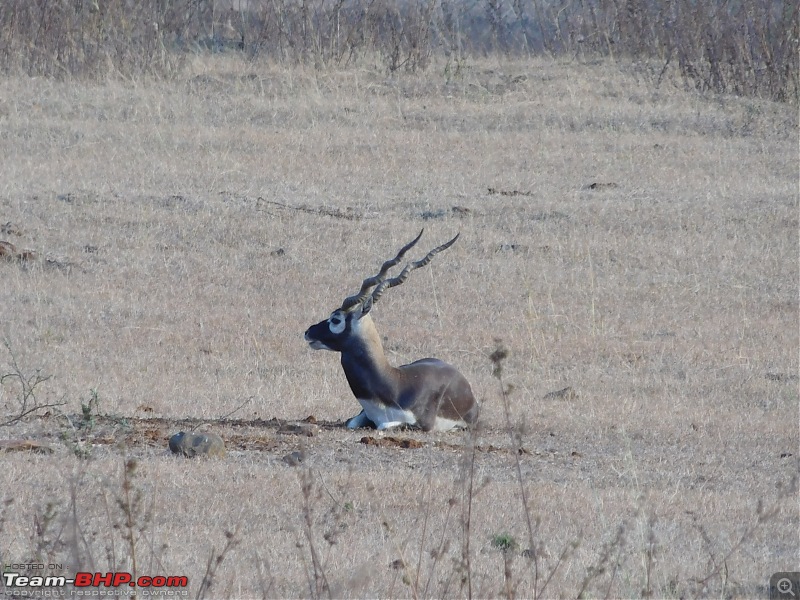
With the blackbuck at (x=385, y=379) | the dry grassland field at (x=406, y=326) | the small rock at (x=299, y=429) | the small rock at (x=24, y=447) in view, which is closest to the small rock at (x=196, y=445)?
the dry grassland field at (x=406, y=326)

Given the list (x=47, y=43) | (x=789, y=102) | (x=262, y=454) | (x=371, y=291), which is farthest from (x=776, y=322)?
(x=47, y=43)

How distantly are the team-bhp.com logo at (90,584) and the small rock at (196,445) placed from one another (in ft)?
7.47

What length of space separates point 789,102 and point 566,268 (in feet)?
29.5

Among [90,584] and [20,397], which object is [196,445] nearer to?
[20,397]

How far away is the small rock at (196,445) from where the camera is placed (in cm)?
686

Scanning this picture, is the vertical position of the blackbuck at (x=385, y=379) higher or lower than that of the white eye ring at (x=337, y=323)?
lower

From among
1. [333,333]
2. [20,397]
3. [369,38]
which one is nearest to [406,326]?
[333,333]

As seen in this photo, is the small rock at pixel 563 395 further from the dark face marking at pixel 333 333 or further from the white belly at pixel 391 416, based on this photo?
the dark face marking at pixel 333 333

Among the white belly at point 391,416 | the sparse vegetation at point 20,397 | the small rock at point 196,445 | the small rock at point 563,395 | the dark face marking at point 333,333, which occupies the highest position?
the dark face marking at point 333,333

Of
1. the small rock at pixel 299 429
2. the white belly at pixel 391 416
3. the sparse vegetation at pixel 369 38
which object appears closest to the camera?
the small rock at pixel 299 429

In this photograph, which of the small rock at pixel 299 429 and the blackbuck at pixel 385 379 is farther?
the blackbuck at pixel 385 379

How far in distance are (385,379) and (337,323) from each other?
45cm

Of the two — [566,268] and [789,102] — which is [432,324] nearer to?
[566,268]

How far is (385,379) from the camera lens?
8.28 metres
